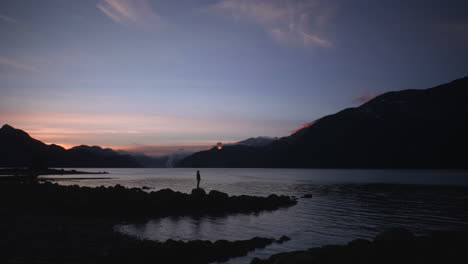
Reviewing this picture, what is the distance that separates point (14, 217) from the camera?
2481 centimetres

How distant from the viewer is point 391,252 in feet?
47.9

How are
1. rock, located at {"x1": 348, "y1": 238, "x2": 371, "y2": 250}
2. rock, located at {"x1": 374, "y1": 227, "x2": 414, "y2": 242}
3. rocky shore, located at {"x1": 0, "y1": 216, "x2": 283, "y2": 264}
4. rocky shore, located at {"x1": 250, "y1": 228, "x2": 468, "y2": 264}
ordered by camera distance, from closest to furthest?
→ rocky shore, located at {"x1": 250, "y1": 228, "x2": 468, "y2": 264}, rocky shore, located at {"x1": 0, "y1": 216, "x2": 283, "y2": 264}, rock, located at {"x1": 348, "y1": 238, "x2": 371, "y2": 250}, rock, located at {"x1": 374, "y1": 227, "x2": 414, "y2": 242}

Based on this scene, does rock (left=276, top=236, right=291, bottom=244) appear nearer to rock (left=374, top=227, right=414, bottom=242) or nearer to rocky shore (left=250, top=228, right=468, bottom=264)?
rocky shore (left=250, top=228, right=468, bottom=264)

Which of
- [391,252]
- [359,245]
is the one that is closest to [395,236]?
[391,252]

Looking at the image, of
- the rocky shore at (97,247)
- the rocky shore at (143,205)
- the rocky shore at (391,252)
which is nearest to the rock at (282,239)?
the rocky shore at (97,247)

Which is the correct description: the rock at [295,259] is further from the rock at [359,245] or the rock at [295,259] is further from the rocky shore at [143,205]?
the rocky shore at [143,205]

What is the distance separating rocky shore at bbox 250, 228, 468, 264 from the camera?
12.9 metres

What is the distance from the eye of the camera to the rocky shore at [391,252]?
12.9 m

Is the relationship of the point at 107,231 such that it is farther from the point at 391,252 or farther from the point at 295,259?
the point at 391,252

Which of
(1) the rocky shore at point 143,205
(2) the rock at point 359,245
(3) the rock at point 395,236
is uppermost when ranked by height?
(3) the rock at point 395,236

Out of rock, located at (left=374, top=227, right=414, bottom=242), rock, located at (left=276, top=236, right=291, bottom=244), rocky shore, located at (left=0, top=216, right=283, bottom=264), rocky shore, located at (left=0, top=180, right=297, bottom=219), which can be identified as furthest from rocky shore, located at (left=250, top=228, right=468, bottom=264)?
rocky shore, located at (left=0, top=180, right=297, bottom=219)

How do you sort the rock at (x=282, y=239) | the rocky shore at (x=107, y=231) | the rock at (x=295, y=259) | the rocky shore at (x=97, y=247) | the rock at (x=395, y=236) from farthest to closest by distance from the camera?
the rock at (x=282, y=239) < the rock at (x=395, y=236) < the rocky shore at (x=107, y=231) < the rocky shore at (x=97, y=247) < the rock at (x=295, y=259)

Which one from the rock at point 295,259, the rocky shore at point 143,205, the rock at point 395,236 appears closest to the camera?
the rock at point 295,259

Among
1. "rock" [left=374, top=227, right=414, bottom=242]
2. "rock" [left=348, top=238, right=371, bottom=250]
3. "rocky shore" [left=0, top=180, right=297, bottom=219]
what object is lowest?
"rocky shore" [left=0, top=180, right=297, bottom=219]
